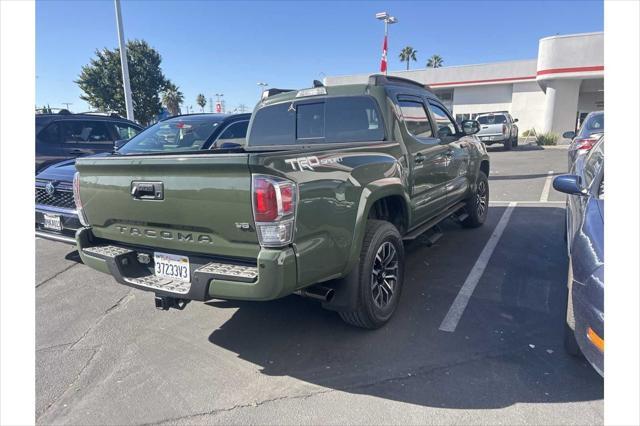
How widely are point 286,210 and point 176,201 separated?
825 millimetres

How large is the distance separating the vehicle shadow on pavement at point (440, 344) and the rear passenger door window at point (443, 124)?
1.65m

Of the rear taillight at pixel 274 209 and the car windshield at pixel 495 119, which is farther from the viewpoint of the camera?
the car windshield at pixel 495 119

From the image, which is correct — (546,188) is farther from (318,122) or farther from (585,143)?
(318,122)

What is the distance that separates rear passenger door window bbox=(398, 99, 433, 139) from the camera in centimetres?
421

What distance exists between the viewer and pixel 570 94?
909 inches

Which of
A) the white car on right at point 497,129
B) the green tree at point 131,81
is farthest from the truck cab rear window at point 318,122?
the green tree at point 131,81

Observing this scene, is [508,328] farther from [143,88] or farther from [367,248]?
[143,88]

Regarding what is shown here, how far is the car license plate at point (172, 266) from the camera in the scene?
114 inches

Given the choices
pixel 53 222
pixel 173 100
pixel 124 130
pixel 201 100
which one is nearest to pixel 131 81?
pixel 173 100

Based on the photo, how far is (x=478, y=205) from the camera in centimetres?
644

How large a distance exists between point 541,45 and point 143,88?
29.5 meters

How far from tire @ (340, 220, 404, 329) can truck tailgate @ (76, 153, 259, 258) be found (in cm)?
102

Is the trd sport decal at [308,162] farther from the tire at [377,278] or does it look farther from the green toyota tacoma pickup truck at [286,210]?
the tire at [377,278]

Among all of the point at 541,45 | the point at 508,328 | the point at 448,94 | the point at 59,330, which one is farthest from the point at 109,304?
the point at 448,94
